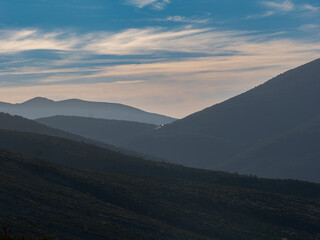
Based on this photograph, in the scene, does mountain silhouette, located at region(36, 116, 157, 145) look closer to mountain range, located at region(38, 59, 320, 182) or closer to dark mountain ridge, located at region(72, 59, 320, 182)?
mountain range, located at region(38, 59, 320, 182)

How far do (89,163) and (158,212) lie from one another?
21285 mm

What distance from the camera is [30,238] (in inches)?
833

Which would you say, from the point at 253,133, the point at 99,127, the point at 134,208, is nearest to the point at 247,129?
the point at 253,133

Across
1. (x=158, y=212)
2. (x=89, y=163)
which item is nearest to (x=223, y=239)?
(x=158, y=212)

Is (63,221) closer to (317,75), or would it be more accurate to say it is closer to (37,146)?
(37,146)

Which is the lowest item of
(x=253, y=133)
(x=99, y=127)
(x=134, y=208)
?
(x=134, y=208)

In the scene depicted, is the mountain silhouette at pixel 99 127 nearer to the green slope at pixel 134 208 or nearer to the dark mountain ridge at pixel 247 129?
the dark mountain ridge at pixel 247 129

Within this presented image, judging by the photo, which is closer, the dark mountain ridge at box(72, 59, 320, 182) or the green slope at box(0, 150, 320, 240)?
the green slope at box(0, 150, 320, 240)

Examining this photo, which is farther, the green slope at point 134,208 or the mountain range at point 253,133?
the mountain range at point 253,133

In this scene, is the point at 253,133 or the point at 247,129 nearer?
the point at 253,133

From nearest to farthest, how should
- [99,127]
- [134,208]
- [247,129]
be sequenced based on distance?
[134,208] < [247,129] < [99,127]

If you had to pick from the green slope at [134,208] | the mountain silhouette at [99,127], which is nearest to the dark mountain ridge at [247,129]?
the mountain silhouette at [99,127]

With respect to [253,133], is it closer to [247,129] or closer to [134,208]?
[247,129]

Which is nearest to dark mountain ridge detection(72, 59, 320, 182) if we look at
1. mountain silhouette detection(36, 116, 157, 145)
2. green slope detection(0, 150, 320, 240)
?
mountain silhouette detection(36, 116, 157, 145)
